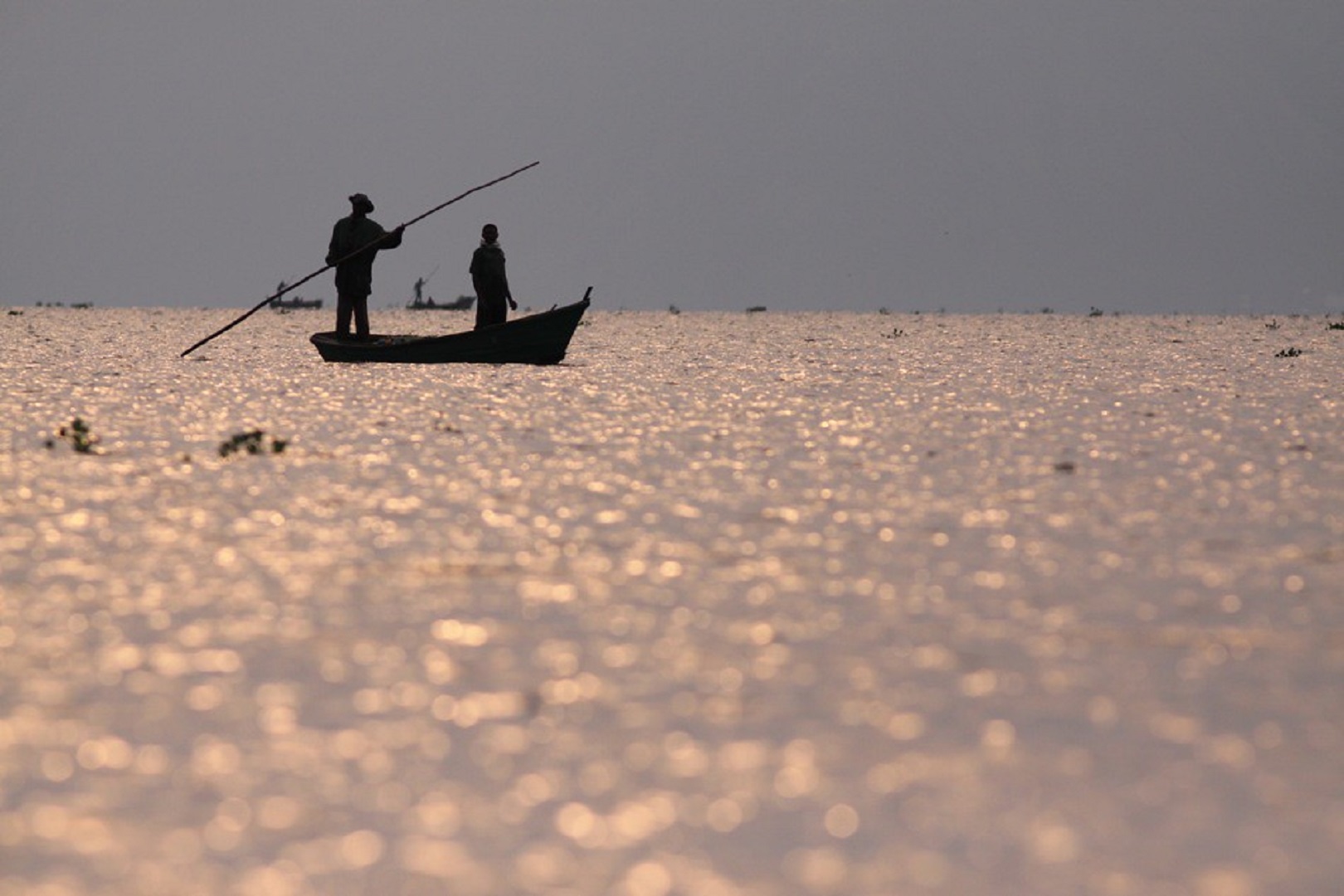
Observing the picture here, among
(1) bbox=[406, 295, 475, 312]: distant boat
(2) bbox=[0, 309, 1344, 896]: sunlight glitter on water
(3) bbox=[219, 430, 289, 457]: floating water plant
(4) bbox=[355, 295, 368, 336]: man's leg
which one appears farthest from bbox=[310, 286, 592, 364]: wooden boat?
(1) bbox=[406, 295, 475, 312]: distant boat

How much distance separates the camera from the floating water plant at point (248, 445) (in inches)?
566

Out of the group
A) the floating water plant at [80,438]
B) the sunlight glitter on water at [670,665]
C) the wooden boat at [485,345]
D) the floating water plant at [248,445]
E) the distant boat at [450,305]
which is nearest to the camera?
the sunlight glitter on water at [670,665]

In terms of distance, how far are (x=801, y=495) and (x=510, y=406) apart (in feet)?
25.8

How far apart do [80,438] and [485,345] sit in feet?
38.5

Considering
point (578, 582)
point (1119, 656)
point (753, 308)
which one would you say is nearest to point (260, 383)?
point (578, 582)

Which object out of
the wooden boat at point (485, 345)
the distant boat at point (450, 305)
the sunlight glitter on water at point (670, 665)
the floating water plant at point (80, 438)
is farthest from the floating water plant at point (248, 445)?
the distant boat at point (450, 305)

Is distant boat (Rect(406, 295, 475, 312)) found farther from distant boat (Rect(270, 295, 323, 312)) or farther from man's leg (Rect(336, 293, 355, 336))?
man's leg (Rect(336, 293, 355, 336))

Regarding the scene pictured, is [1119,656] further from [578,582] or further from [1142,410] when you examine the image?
[1142,410]

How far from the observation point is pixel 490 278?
88.0 ft

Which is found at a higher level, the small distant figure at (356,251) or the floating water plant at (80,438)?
the small distant figure at (356,251)

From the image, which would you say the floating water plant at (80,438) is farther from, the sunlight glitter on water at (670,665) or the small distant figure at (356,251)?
the small distant figure at (356,251)

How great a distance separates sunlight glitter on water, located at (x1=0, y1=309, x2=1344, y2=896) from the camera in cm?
483

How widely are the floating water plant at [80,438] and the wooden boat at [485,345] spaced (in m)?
10.4

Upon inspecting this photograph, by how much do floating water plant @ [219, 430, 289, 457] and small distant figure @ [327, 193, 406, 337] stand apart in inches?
455
